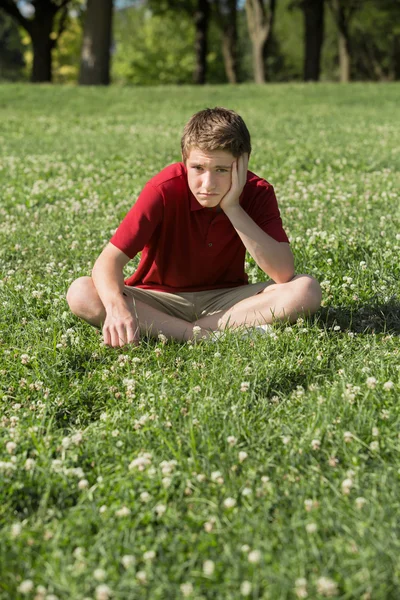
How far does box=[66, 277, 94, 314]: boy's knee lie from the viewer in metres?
4.73

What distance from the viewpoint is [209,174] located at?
4484 millimetres

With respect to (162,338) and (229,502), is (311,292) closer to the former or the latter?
(162,338)

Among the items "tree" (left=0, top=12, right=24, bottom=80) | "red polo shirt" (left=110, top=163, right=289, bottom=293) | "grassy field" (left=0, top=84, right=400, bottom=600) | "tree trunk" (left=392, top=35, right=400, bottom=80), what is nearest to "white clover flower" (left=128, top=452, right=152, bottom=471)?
"grassy field" (left=0, top=84, right=400, bottom=600)

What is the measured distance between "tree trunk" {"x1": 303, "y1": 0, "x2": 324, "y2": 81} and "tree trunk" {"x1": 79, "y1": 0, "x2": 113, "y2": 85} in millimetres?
12842

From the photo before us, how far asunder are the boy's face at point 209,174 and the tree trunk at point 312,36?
37552 millimetres

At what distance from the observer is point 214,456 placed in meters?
3.37

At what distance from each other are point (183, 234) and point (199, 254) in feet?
0.66

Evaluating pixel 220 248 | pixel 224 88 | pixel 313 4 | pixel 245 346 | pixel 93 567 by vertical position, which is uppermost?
pixel 313 4

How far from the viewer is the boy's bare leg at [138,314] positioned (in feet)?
15.5

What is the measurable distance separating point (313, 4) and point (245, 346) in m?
39.6

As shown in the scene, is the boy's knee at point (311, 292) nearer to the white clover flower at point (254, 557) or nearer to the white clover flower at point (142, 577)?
the white clover flower at point (254, 557)

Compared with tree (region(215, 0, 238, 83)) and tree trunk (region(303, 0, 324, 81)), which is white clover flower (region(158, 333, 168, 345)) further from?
tree (region(215, 0, 238, 83))

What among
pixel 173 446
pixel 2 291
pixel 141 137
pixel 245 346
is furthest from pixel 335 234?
pixel 141 137

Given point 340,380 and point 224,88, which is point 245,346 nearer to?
point 340,380
